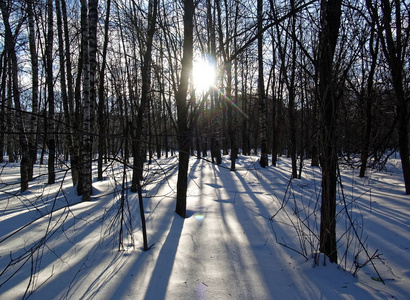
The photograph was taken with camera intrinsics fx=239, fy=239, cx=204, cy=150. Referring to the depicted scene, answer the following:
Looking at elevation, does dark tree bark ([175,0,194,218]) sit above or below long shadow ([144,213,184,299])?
above

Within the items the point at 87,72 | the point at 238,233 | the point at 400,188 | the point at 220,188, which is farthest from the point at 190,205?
the point at 400,188

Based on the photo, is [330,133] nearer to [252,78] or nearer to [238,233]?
[238,233]

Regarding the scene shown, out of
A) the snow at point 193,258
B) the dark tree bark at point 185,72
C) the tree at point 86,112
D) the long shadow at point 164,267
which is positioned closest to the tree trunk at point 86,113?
the tree at point 86,112

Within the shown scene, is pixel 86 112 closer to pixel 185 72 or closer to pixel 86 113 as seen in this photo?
pixel 86 113

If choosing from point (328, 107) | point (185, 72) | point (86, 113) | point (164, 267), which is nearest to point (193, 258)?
point (164, 267)

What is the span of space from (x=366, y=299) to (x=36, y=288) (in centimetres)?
275

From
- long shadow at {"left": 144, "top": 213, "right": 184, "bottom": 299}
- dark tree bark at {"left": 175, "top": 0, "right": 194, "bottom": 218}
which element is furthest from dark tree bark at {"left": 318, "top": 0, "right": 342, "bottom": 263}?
dark tree bark at {"left": 175, "top": 0, "right": 194, "bottom": 218}

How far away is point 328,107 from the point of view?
90.1 inches

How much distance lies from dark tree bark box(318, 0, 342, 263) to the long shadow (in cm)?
160

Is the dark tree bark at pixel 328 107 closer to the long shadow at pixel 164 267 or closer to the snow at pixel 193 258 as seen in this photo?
the snow at pixel 193 258

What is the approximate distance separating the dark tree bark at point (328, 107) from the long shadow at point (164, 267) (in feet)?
5.24

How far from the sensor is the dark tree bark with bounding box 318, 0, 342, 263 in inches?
85.3

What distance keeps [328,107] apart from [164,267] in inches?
89.7

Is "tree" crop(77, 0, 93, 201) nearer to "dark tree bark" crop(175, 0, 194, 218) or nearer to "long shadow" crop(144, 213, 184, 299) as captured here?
"dark tree bark" crop(175, 0, 194, 218)
